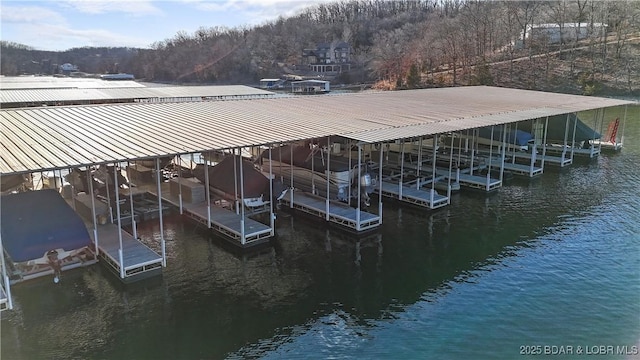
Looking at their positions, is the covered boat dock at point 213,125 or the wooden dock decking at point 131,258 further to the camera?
the wooden dock decking at point 131,258

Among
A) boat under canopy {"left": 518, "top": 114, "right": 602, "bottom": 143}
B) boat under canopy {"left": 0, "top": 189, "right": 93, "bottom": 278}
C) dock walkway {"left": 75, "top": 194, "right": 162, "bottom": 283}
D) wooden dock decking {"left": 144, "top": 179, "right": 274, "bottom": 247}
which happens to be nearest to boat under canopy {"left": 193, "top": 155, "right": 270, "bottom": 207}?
wooden dock decking {"left": 144, "top": 179, "right": 274, "bottom": 247}

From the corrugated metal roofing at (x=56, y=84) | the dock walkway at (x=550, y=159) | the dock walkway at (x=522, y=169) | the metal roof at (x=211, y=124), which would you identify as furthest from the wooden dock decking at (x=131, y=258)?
the corrugated metal roofing at (x=56, y=84)

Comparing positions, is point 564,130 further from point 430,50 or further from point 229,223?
point 430,50

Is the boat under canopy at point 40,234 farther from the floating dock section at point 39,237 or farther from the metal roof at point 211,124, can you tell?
the metal roof at point 211,124

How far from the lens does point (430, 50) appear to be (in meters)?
76.4

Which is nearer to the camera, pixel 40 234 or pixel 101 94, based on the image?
pixel 40 234

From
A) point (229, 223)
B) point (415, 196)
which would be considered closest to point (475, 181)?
point (415, 196)

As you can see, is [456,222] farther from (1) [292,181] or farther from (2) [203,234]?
(2) [203,234]

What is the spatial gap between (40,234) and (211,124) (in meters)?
6.93

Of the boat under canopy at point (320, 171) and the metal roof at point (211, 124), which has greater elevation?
the metal roof at point (211, 124)

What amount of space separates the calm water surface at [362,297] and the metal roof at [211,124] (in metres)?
3.61

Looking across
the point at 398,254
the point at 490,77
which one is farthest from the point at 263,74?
the point at 398,254

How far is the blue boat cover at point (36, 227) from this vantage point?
12289 mm

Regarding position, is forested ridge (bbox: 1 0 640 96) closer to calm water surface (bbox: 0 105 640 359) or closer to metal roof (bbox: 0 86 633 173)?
metal roof (bbox: 0 86 633 173)
